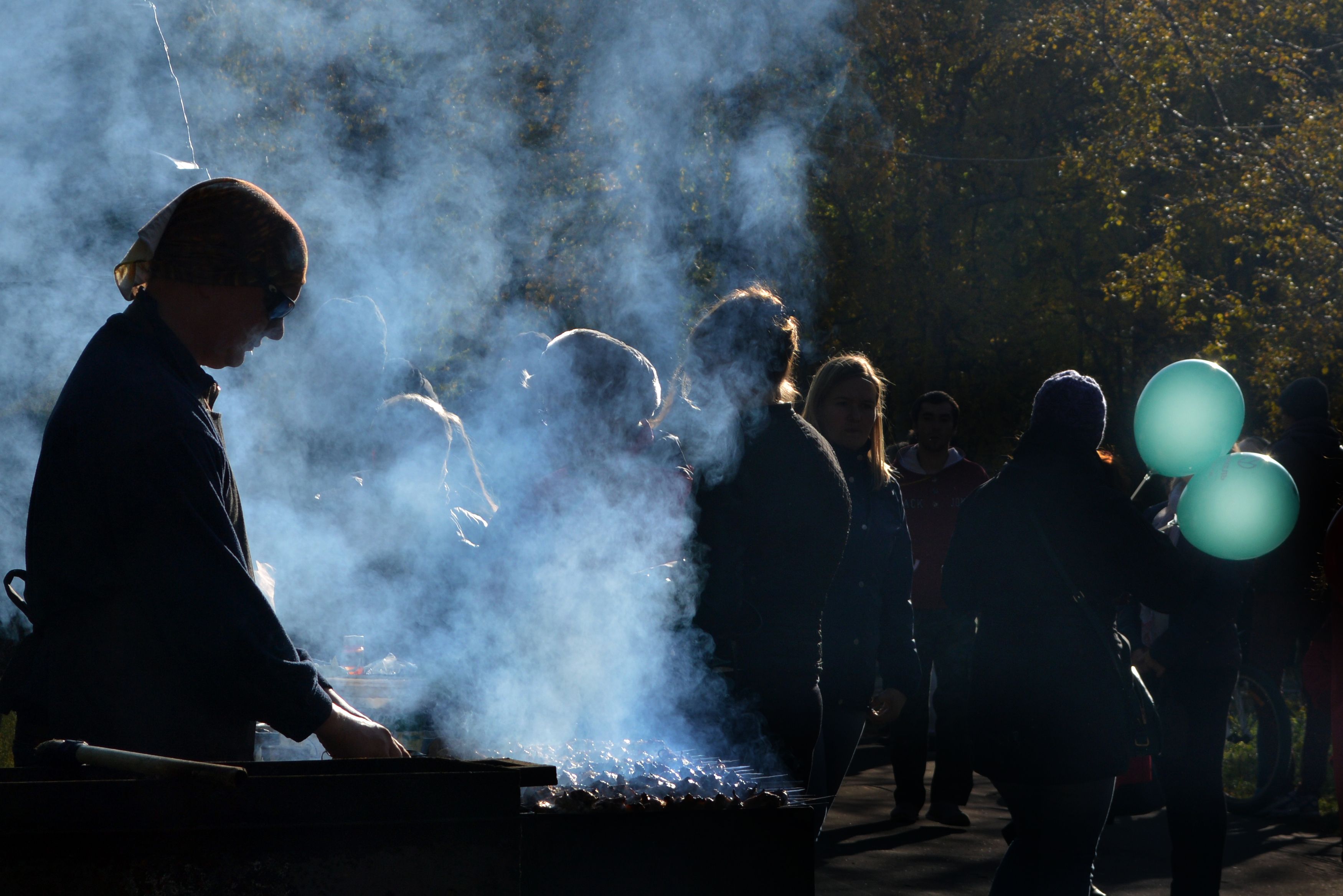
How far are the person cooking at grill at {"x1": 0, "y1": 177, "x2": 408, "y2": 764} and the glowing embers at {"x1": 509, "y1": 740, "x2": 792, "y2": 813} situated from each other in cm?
42

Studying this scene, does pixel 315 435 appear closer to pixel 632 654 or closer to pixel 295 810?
pixel 632 654

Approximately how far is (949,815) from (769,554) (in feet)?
12.0

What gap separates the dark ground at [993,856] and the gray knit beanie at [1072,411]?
2.29 m

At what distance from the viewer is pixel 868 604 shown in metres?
4.30

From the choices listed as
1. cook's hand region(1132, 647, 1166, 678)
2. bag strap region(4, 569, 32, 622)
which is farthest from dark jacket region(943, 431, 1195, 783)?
bag strap region(4, 569, 32, 622)

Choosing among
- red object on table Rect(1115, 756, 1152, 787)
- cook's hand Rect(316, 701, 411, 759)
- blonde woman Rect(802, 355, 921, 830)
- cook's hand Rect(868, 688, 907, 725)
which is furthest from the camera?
red object on table Rect(1115, 756, 1152, 787)

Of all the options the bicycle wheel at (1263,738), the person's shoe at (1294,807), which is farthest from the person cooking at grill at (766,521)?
the person's shoe at (1294,807)

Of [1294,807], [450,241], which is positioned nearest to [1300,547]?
[1294,807]

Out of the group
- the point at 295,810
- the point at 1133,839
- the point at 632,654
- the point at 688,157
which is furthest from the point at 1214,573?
the point at 688,157

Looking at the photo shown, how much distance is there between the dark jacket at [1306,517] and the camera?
261 inches

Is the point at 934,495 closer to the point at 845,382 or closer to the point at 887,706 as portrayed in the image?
the point at 845,382

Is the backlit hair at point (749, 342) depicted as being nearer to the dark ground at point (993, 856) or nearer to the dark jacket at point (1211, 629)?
the dark jacket at point (1211, 629)

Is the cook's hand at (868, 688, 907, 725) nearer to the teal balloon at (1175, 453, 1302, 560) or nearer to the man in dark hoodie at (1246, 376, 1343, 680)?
the teal balloon at (1175, 453, 1302, 560)

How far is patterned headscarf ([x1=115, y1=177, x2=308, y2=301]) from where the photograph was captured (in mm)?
2227
